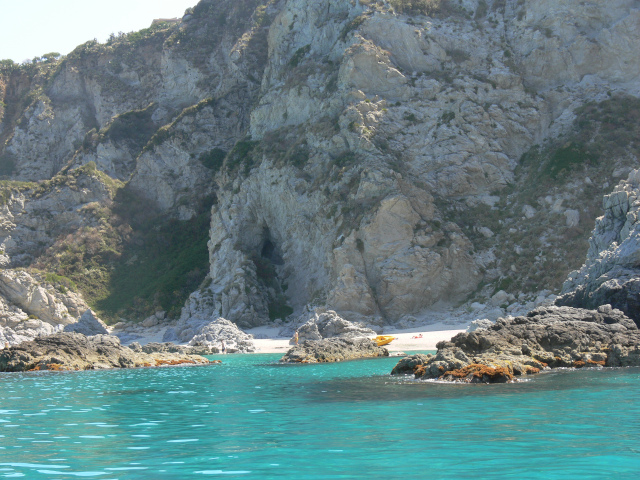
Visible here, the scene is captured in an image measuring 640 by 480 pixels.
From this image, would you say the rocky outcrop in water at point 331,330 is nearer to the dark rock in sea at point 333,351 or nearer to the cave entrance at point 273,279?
the dark rock in sea at point 333,351

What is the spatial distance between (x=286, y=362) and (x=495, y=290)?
16.7 meters

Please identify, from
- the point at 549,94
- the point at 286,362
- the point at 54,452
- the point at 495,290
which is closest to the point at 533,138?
the point at 549,94

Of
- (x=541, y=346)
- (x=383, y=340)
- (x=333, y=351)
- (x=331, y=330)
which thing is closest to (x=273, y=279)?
(x=331, y=330)

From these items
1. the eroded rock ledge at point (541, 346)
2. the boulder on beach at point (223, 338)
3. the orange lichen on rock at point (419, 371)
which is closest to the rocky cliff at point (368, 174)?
the boulder on beach at point (223, 338)

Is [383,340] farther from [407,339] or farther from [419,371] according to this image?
[419,371]

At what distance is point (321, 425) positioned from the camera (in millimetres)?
10375

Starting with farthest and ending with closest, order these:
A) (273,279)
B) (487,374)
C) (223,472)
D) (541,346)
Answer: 1. (273,279)
2. (541,346)
3. (487,374)
4. (223,472)

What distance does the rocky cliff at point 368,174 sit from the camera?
3831 centimetres

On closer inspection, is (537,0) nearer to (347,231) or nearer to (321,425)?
(347,231)

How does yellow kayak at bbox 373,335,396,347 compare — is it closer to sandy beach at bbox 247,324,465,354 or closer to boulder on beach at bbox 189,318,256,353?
sandy beach at bbox 247,324,465,354

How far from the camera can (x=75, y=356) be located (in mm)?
26172

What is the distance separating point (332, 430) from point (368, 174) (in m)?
31.5

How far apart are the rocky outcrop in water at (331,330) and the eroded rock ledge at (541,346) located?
40.5 feet

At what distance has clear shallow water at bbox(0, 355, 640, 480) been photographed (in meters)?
7.30
